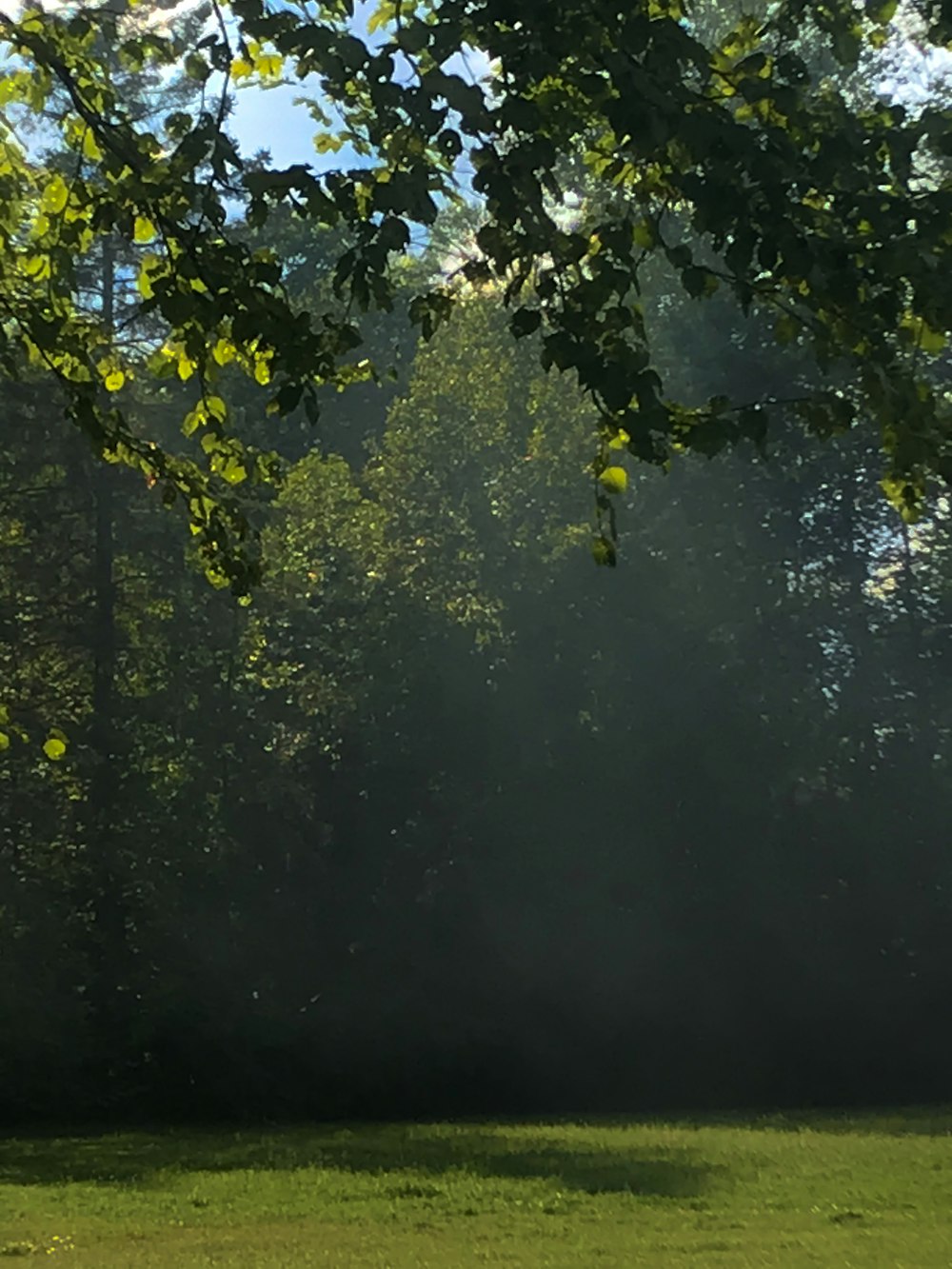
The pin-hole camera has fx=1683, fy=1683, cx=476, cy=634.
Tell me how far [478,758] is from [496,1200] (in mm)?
11458

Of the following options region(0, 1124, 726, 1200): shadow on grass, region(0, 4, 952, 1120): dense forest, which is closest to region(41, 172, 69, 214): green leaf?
region(0, 1124, 726, 1200): shadow on grass

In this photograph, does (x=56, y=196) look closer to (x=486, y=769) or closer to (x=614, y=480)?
(x=614, y=480)

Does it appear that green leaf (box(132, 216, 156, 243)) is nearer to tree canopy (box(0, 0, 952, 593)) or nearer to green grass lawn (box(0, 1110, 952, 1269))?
tree canopy (box(0, 0, 952, 593))

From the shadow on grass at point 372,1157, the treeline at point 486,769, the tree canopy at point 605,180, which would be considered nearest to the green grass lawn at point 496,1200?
the shadow on grass at point 372,1157

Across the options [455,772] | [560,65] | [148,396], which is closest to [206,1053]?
[455,772]

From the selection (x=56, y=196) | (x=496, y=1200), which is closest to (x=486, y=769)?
(x=496, y=1200)

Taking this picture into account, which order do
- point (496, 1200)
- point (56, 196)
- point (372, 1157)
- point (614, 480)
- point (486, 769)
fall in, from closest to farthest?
1. point (614, 480)
2. point (56, 196)
3. point (496, 1200)
4. point (372, 1157)
5. point (486, 769)

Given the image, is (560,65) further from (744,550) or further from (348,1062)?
(744,550)

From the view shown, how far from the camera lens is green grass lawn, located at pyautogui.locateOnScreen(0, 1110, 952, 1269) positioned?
7.20 m

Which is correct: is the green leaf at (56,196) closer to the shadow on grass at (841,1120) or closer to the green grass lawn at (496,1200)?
the green grass lawn at (496,1200)

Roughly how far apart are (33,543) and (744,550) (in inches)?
351

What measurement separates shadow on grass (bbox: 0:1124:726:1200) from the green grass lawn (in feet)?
0.11

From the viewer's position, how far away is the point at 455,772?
20.4 metres

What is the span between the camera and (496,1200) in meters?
9.12
